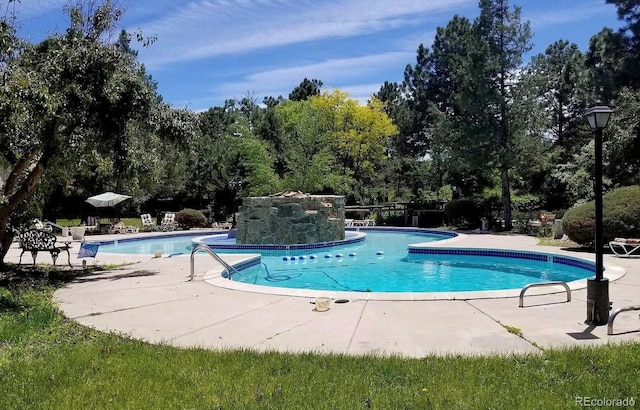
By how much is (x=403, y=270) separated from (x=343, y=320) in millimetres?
7473

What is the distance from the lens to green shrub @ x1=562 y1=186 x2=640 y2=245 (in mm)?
13523

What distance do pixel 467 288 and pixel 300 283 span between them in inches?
148

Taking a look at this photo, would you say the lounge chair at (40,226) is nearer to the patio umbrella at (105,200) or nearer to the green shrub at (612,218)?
the patio umbrella at (105,200)

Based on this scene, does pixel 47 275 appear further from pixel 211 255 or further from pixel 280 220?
pixel 280 220

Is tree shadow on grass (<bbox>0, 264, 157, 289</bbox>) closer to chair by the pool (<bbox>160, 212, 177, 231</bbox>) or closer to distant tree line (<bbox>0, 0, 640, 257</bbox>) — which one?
distant tree line (<bbox>0, 0, 640, 257</bbox>)

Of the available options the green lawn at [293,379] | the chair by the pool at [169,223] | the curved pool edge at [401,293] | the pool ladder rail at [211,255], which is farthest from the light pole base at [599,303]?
the chair by the pool at [169,223]

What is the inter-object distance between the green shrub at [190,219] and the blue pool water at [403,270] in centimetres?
983

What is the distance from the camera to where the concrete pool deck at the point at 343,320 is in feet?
17.3

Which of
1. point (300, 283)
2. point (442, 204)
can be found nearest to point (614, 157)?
point (300, 283)

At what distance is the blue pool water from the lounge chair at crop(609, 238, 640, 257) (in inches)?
58.2

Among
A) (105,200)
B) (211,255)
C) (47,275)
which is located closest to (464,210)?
(211,255)

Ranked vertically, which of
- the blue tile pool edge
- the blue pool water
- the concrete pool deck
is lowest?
the blue pool water

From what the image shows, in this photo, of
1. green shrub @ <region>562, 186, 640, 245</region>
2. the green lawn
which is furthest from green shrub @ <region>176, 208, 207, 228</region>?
the green lawn

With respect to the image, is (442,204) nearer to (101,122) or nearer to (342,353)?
(101,122)
